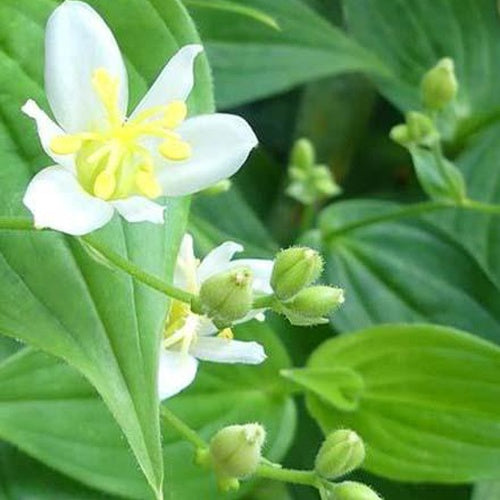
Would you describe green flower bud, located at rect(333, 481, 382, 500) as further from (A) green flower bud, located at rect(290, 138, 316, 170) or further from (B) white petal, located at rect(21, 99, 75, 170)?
(A) green flower bud, located at rect(290, 138, 316, 170)

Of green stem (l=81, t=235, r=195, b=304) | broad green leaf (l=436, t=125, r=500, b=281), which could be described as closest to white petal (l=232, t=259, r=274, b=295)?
green stem (l=81, t=235, r=195, b=304)

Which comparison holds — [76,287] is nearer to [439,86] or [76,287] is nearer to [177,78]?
[177,78]

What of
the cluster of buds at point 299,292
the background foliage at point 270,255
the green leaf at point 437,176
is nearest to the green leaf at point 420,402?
the background foliage at point 270,255

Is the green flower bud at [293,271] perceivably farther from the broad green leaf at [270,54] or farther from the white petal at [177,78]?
the broad green leaf at [270,54]

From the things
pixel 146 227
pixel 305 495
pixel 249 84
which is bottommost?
pixel 305 495

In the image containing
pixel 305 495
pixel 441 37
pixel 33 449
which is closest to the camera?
pixel 33 449

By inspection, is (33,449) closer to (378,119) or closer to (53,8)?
(53,8)

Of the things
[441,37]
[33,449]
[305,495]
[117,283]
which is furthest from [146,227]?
[441,37]

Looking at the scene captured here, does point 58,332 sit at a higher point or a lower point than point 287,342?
higher
